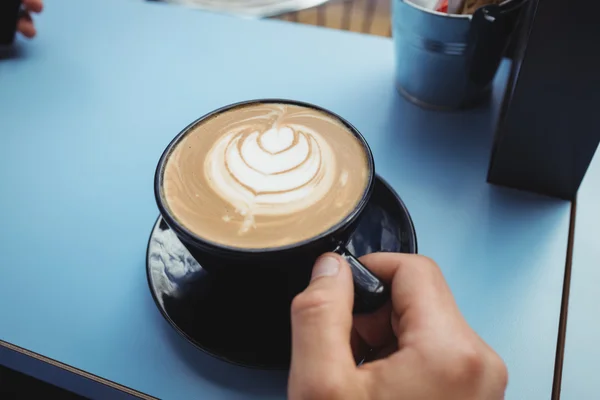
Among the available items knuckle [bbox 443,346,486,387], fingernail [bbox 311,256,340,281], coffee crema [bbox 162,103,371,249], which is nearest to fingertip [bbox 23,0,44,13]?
coffee crema [bbox 162,103,371,249]

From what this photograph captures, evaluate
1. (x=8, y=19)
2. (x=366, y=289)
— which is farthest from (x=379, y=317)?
(x=8, y=19)

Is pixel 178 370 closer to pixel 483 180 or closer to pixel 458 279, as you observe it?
pixel 458 279

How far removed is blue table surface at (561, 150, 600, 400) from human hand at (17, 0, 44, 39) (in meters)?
1.01

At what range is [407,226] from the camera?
2.03 feet

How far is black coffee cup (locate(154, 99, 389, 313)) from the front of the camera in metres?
0.47

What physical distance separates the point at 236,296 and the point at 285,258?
13 cm

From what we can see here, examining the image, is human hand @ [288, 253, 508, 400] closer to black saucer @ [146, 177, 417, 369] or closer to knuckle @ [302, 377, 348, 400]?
knuckle @ [302, 377, 348, 400]

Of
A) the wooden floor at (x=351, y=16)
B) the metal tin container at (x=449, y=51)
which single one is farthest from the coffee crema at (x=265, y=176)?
the wooden floor at (x=351, y=16)

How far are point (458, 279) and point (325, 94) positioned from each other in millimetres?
414

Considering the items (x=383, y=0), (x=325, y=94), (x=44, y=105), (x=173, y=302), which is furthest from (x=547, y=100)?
(x=383, y=0)

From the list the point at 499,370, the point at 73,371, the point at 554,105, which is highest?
the point at 554,105

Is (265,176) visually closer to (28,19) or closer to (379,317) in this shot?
(379,317)

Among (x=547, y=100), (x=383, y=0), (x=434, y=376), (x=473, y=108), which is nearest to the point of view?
(x=434, y=376)

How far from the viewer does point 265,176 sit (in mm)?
563
